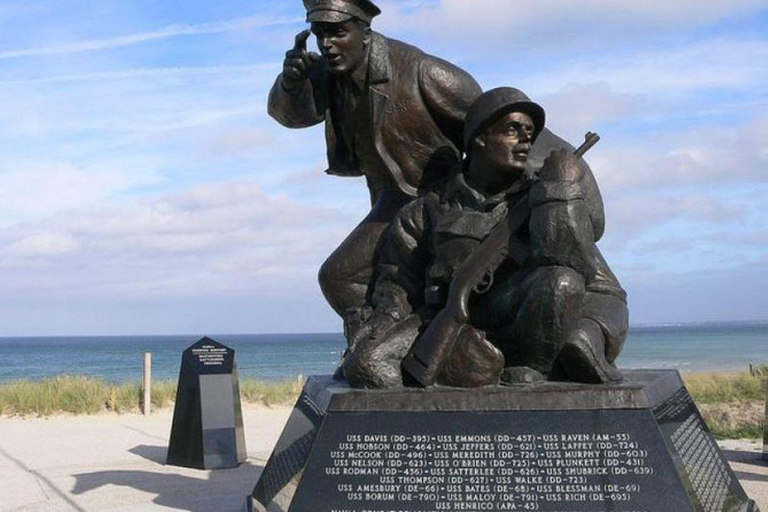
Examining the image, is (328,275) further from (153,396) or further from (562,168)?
(153,396)

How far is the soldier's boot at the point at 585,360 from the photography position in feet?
13.3

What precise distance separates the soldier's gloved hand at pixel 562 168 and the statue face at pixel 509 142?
309mm

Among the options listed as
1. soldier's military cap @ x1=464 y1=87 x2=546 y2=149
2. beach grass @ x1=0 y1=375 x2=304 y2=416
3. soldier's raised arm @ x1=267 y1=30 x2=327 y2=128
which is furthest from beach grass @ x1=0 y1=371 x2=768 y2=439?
soldier's military cap @ x1=464 y1=87 x2=546 y2=149

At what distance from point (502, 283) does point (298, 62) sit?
172cm

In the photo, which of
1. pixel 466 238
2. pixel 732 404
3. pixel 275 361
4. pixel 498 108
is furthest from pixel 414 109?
pixel 275 361

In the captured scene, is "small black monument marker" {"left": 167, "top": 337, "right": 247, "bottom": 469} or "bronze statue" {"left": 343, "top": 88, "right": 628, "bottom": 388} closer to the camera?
"bronze statue" {"left": 343, "top": 88, "right": 628, "bottom": 388}

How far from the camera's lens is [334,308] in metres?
5.47

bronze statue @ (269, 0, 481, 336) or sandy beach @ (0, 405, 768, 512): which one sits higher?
bronze statue @ (269, 0, 481, 336)

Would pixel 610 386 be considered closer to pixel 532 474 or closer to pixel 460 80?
pixel 532 474

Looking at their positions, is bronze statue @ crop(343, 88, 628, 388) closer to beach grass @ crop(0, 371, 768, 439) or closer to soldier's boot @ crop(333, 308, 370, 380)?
soldier's boot @ crop(333, 308, 370, 380)

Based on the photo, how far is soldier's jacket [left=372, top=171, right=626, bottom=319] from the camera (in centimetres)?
409

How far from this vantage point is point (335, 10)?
494cm

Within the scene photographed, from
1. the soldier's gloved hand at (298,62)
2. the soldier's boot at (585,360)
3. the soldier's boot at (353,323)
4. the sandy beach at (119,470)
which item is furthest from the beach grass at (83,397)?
the soldier's boot at (585,360)

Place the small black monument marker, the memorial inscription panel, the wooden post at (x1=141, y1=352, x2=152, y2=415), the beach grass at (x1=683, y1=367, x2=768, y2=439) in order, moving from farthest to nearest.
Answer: the wooden post at (x1=141, y1=352, x2=152, y2=415), the beach grass at (x1=683, y1=367, x2=768, y2=439), the small black monument marker, the memorial inscription panel
